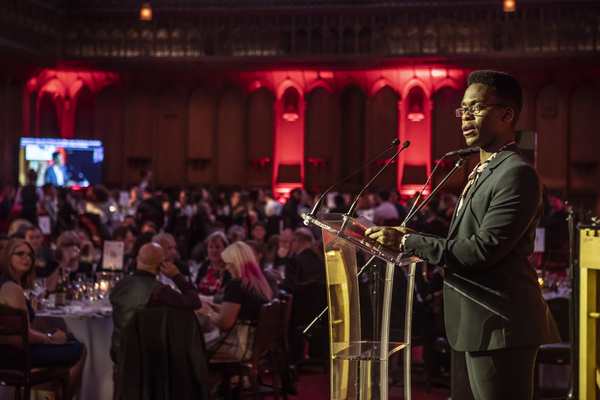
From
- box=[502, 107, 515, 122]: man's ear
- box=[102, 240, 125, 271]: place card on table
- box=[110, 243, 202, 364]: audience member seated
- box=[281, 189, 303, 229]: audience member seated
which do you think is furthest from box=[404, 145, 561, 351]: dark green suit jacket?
box=[281, 189, 303, 229]: audience member seated

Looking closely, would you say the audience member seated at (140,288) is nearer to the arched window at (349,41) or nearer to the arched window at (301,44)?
the arched window at (301,44)

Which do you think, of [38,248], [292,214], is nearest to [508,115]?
[38,248]

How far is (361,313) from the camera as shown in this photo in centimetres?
232

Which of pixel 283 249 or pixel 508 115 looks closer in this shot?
pixel 508 115

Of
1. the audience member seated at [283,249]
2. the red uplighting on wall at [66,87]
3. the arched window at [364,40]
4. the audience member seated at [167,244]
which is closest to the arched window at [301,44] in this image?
the arched window at [364,40]

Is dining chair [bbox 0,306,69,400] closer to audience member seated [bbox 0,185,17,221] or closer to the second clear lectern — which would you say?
the second clear lectern

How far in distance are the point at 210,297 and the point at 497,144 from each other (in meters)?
3.85

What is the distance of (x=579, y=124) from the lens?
14711mm

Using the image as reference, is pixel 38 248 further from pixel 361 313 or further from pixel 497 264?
pixel 497 264

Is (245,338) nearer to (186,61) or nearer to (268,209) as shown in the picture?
(268,209)

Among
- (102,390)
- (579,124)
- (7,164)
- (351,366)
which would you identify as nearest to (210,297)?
(102,390)

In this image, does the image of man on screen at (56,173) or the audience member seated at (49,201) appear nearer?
the audience member seated at (49,201)

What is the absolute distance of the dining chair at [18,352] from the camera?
4344 mm

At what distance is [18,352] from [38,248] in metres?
2.77
